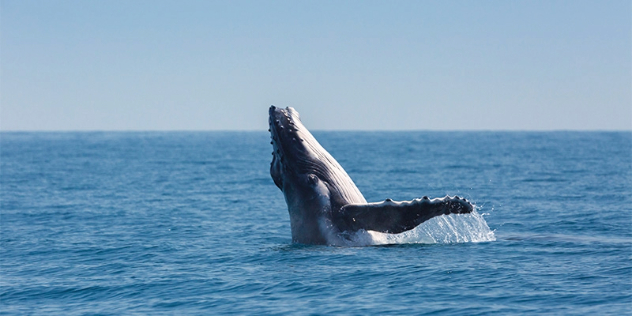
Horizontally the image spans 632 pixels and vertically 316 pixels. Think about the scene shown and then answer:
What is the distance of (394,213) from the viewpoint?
14898 millimetres

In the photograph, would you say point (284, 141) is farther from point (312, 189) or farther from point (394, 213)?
point (394, 213)

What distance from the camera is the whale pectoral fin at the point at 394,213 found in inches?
563

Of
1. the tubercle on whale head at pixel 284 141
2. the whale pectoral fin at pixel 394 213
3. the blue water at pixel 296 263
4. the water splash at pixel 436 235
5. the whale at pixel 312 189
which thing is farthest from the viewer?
the water splash at pixel 436 235

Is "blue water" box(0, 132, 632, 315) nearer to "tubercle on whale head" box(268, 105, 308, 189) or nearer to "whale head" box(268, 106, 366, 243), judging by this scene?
"whale head" box(268, 106, 366, 243)

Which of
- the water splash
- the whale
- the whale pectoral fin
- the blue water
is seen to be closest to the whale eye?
the whale

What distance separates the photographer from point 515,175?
46.5 meters

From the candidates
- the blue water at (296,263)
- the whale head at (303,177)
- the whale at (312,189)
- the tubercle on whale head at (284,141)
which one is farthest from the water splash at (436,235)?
the tubercle on whale head at (284,141)

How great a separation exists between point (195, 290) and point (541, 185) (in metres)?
26.9

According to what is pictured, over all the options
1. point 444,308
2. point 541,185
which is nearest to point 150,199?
point 541,185

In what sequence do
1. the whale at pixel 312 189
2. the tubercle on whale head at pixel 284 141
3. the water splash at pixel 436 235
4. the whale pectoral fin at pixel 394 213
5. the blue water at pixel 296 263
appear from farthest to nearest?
1. the water splash at pixel 436 235
2. the tubercle on whale head at pixel 284 141
3. the whale at pixel 312 189
4. the whale pectoral fin at pixel 394 213
5. the blue water at pixel 296 263

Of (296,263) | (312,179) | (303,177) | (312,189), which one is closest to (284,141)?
(303,177)

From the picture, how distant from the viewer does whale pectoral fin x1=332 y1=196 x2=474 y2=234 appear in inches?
563

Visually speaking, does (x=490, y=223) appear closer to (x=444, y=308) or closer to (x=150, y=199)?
(x=444, y=308)

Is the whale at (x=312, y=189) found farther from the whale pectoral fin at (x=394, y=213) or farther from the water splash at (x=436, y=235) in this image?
the water splash at (x=436, y=235)
